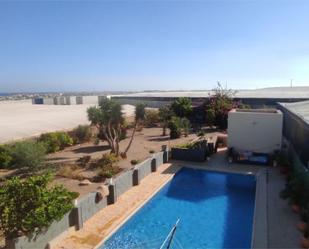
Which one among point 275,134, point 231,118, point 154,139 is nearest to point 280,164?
point 275,134

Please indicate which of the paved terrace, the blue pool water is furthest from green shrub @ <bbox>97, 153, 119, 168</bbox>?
the blue pool water

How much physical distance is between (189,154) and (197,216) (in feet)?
26.3

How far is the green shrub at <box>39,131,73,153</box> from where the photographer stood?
78.0ft

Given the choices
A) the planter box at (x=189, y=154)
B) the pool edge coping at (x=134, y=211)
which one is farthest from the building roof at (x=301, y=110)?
the pool edge coping at (x=134, y=211)

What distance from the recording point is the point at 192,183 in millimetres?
17375

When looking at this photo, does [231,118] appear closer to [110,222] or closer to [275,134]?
[275,134]

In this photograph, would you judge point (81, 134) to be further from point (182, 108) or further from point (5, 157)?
point (182, 108)

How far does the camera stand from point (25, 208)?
8969mm

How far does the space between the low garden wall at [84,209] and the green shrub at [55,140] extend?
32.1ft

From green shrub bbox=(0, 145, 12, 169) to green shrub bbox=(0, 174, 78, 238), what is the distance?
11.5 meters

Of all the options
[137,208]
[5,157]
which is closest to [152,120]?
[5,157]

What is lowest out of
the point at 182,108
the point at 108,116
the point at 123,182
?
the point at 123,182

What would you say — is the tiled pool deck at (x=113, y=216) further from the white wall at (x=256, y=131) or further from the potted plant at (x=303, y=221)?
the potted plant at (x=303, y=221)

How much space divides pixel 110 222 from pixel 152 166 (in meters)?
6.87
